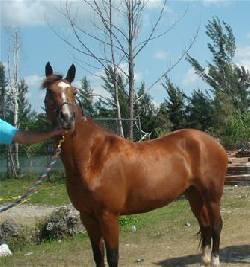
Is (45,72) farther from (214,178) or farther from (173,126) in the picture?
(173,126)

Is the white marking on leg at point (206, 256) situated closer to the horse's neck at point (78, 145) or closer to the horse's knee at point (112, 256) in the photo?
the horse's knee at point (112, 256)

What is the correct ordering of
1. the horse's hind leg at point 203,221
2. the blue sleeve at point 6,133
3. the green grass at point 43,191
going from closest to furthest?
the blue sleeve at point 6,133 < the horse's hind leg at point 203,221 < the green grass at point 43,191

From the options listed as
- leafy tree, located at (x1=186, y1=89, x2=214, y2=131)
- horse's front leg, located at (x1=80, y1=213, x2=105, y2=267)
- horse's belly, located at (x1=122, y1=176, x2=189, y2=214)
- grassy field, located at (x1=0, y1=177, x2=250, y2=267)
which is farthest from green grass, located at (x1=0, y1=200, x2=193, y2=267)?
leafy tree, located at (x1=186, y1=89, x2=214, y2=131)

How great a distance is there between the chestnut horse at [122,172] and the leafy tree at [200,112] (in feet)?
81.3

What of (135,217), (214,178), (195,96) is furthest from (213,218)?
(195,96)

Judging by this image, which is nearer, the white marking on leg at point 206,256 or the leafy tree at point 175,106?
the white marking on leg at point 206,256

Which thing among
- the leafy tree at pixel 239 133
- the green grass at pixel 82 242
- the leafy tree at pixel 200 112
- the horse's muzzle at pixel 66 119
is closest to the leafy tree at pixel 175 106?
the leafy tree at pixel 200 112

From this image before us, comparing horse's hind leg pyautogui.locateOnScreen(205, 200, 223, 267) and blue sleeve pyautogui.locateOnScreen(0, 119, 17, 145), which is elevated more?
blue sleeve pyautogui.locateOnScreen(0, 119, 17, 145)

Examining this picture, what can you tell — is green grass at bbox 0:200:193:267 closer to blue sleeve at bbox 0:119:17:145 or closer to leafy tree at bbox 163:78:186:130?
blue sleeve at bbox 0:119:17:145

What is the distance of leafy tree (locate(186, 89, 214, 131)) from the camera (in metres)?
30.8

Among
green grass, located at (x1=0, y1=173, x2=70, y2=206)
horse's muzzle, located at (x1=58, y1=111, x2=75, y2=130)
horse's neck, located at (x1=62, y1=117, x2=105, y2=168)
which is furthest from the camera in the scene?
green grass, located at (x1=0, y1=173, x2=70, y2=206)

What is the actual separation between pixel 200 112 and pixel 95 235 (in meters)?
27.6

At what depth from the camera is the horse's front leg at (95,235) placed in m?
4.53

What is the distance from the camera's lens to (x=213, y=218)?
539 centimetres
